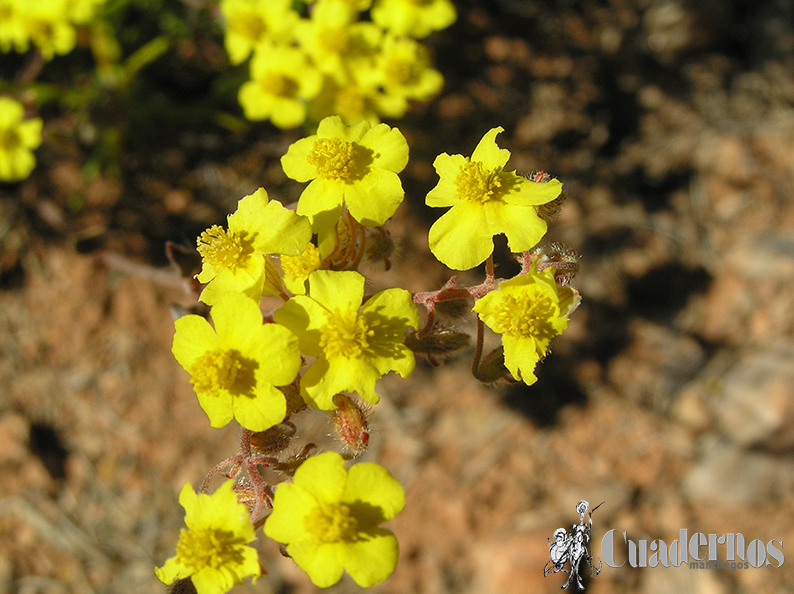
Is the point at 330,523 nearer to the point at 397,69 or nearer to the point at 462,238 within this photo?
the point at 462,238

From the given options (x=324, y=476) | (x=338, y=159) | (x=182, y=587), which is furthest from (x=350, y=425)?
(x=338, y=159)

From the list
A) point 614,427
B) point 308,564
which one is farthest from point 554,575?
point 308,564

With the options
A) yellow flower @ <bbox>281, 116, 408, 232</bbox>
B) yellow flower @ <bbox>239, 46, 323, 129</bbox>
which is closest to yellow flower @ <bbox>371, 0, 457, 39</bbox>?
yellow flower @ <bbox>239, 46, 323, 129</bbox>

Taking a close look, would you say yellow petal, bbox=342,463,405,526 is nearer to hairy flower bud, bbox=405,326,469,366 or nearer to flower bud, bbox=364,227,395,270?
hairy flower bud, bbox=405,326,469,366

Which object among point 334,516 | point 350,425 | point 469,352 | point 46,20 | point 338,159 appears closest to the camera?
point 334,516

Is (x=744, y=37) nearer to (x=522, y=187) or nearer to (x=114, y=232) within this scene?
(x=522, y=187)
